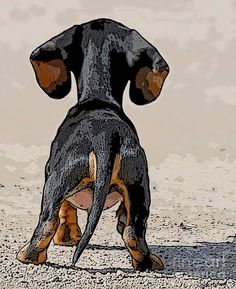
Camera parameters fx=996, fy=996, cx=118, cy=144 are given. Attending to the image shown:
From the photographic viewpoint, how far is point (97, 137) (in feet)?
13.9

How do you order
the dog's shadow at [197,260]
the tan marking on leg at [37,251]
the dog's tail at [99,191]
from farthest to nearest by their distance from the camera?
the dog's shadow at [197,260] < the tan marking on leg at [37,251] < the dog's tail at [99,191]

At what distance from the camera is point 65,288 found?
4.16 m

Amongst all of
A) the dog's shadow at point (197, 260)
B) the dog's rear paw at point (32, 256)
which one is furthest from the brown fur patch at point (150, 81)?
the dog's rear paw at point (32, 256)

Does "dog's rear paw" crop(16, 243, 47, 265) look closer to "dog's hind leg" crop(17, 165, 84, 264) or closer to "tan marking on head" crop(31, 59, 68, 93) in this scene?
"dog's hind leg" crop(17, 165, 84, 264)

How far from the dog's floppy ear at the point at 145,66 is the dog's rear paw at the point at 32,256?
907 millimetres

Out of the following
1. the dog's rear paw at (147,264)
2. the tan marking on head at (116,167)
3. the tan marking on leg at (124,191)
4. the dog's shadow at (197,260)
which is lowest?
the dog's shadow at (197,260)

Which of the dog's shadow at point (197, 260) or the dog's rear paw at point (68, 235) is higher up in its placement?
the dog's rear paw at point (68, 235)

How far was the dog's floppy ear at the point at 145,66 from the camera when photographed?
4.57 metres

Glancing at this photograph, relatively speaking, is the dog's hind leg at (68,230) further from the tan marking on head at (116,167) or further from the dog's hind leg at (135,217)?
the tan marking on head at (116,167)

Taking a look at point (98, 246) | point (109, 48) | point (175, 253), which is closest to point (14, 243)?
point (98, 246)

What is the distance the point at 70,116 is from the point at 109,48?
0.37m

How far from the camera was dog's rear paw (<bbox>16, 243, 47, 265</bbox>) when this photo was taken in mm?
4410

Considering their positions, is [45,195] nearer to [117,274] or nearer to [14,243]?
[117,274]

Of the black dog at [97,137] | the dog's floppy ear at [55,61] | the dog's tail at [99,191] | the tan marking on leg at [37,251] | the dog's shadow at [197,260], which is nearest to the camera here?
the dog's tail at [99,191]
